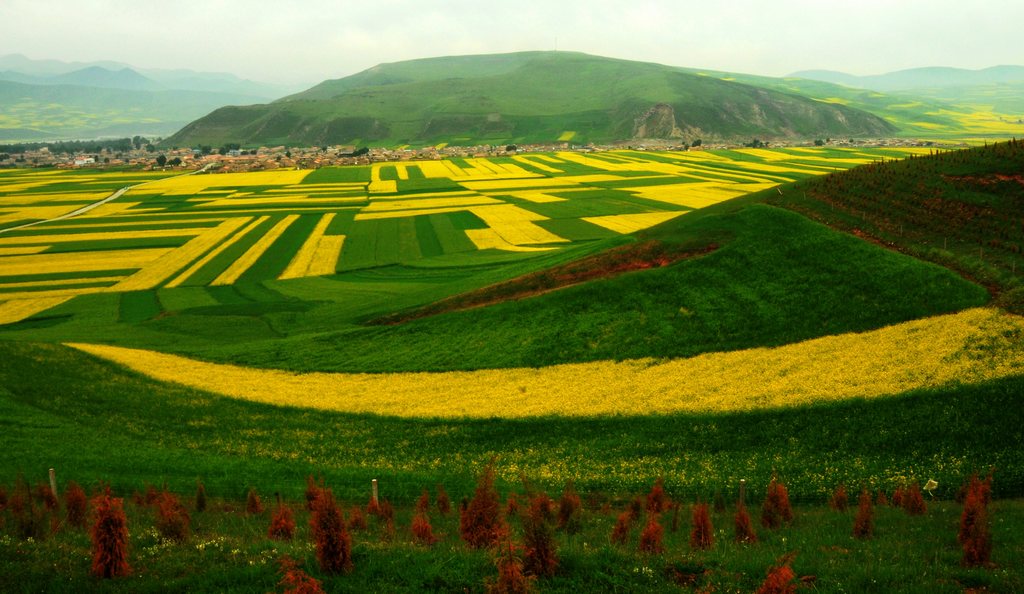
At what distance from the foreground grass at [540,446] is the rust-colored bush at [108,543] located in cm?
785

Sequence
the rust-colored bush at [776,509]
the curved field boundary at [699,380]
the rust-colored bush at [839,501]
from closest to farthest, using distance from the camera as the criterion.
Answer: the rust-colored bush at [776,509], the rust-colored bush at [839,501], the curved field boundary at [699,380]

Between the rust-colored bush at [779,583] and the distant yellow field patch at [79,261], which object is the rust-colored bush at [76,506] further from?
the distant yellow field patch at [79,261]

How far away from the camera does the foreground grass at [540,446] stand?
1964cm

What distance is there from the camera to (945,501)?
56.7 feet

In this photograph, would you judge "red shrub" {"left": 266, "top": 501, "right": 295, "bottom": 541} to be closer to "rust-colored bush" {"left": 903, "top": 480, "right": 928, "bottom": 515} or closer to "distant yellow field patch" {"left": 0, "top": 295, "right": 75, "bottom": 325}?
"rust-colored bush" {"left": 903, "top": 480, "right": 928, "bottom": 515}

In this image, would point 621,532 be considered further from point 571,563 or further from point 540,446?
point 540,446

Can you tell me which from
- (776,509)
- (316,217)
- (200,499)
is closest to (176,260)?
(316,217)

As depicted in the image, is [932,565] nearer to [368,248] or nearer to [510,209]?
[368,248]

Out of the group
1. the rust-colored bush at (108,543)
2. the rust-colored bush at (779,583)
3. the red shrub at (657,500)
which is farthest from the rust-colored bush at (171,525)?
the rust-colored bush at (779,583)

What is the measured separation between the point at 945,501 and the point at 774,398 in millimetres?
Result: 8321

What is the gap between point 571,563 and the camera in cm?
1199

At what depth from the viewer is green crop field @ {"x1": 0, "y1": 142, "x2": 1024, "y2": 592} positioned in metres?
13.0

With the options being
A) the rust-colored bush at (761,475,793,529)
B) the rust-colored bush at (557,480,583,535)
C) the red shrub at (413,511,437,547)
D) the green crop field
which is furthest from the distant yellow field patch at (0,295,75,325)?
the rust-colored bush at (761,475,793,529)

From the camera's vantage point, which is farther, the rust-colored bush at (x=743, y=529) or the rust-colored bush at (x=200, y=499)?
the rust-colored bush at (x=200, y=499)
